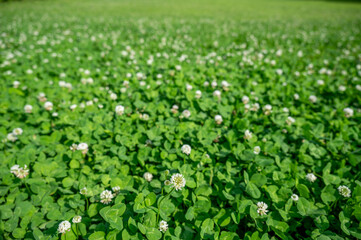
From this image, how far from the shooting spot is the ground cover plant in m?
1.49

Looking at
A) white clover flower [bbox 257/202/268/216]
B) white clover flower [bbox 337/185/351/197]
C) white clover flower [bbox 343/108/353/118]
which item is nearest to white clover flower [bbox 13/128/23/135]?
white clover flower [bbox 257/202/268/216]

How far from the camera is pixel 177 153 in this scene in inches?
80.0

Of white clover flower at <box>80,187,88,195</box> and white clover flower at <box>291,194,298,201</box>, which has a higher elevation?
white clover flower at <box>80,187,88,195</box>

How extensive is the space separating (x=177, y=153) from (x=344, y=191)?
1408 millimetres

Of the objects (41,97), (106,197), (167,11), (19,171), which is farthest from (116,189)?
(167,11)

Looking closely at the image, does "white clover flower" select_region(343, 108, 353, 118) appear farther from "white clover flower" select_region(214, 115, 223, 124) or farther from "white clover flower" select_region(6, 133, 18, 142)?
"white clover flower" select_region(6, 133, 18, 142)

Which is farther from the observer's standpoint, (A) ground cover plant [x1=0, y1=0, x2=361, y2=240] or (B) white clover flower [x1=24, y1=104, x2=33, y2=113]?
(B) white clover flower [x1=24, y1=104, x2=33, y2=113]

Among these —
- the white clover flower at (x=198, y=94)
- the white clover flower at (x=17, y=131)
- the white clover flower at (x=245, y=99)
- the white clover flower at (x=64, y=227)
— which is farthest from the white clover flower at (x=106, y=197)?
the white clover flower at (x=245, y=99)

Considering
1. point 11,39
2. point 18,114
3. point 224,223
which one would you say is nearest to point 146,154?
point 224,223

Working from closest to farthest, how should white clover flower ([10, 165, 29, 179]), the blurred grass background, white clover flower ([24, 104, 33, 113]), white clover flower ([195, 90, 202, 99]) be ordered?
white clover flower ([10, 165, 29, 179]) < white clover flower ([24, 104, 33, 113]) < white clover flower ([195, 90, 202, 99]) < the blurred grass background

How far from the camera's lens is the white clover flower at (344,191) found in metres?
1.63

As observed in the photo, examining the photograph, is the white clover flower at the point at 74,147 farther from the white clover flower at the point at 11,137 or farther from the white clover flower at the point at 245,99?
the white clover flower at the point at 245,99

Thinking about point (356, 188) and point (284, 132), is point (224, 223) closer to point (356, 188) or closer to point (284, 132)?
point (356, 188)

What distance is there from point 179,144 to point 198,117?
570 mm
